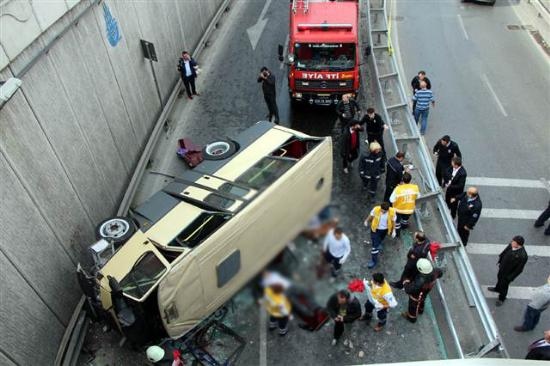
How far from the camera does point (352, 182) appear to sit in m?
11.4

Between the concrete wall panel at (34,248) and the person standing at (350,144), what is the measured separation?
6.32 metres

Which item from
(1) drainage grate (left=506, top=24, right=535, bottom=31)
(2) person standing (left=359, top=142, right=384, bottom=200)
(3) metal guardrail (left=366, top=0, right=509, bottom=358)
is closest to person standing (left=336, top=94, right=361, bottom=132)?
(3) metal guardrail (left=366, top=0, right=509, bottom=358)

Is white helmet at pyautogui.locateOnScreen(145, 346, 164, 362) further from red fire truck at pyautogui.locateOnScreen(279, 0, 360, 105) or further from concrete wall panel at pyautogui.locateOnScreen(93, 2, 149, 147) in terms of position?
red fire truck at pyautogui.locateOnScreen(279, 0, 360, 105)

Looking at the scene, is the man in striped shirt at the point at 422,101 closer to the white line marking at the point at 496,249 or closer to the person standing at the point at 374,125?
the person standing at the point at 374,125

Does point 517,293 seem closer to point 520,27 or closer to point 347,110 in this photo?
point 347,110

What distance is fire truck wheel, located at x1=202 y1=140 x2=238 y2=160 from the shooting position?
30.5 feet

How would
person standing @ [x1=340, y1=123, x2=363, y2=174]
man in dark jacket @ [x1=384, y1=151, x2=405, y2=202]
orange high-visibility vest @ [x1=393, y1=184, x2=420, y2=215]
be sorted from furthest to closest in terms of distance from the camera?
person standing @ [x1=340, y1=123, x2=363, y2=174] < man in dark jacket @ [x1=384, y1=151, x2=405, y2=202] < orange high-visibility vest @ [x1=393, y1=184, x2=420, y2=215]

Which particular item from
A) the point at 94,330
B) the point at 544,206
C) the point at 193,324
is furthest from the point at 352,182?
the point at 94,330

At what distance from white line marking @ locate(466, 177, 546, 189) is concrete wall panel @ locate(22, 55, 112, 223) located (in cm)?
850

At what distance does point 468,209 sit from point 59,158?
7.44 meters

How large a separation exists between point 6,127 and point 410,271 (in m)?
6.60

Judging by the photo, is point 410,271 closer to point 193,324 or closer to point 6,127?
point 193,324

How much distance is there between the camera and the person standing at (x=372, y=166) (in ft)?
32.7

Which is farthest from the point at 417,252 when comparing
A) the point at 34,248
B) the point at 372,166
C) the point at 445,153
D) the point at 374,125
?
the point at 34,248
